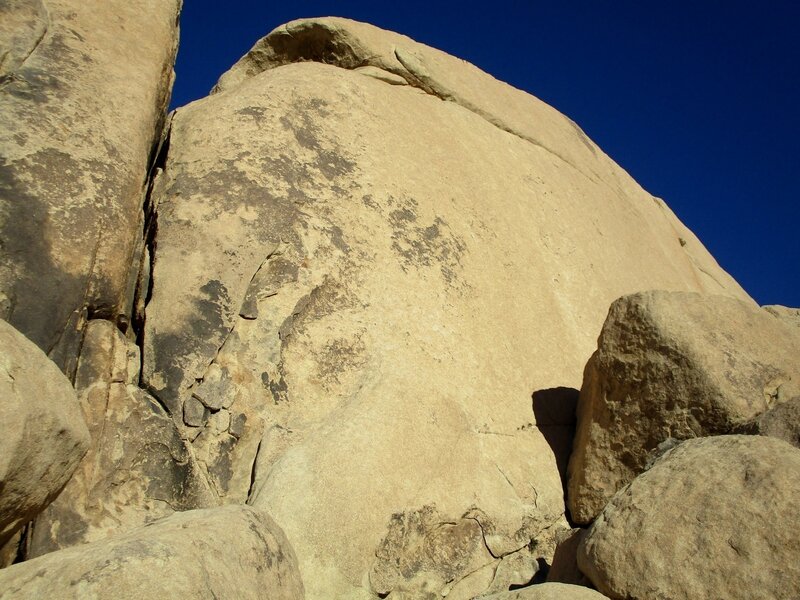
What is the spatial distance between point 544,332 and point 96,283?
209 centimetres

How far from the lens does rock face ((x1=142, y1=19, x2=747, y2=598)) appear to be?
2.76 m

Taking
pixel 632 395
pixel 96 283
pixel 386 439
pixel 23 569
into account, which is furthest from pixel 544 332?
pixel 23 569

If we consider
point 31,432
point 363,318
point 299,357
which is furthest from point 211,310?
point 31,432

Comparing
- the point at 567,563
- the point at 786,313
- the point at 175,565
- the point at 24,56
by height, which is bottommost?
the point at 175,565

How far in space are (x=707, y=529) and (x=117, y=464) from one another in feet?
5.87

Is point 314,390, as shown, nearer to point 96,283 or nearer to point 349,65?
point 96,283

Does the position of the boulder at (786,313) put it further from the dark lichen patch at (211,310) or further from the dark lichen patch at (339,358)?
the dark lichen patch at (211,310)

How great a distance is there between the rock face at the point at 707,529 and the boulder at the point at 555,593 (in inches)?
4.8

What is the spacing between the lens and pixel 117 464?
256 centimetres

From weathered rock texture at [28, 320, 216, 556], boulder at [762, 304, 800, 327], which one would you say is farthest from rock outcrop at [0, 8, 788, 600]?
boulder at [762, 304, 800, 327]

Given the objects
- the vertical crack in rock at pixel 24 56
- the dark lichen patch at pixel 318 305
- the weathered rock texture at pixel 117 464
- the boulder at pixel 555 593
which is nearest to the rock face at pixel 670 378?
the boulder at pixel 555 593

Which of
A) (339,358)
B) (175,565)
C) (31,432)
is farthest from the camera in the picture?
(339,358)

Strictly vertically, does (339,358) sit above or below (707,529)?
above

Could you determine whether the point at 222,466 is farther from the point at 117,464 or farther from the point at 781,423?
the point at 781,423
